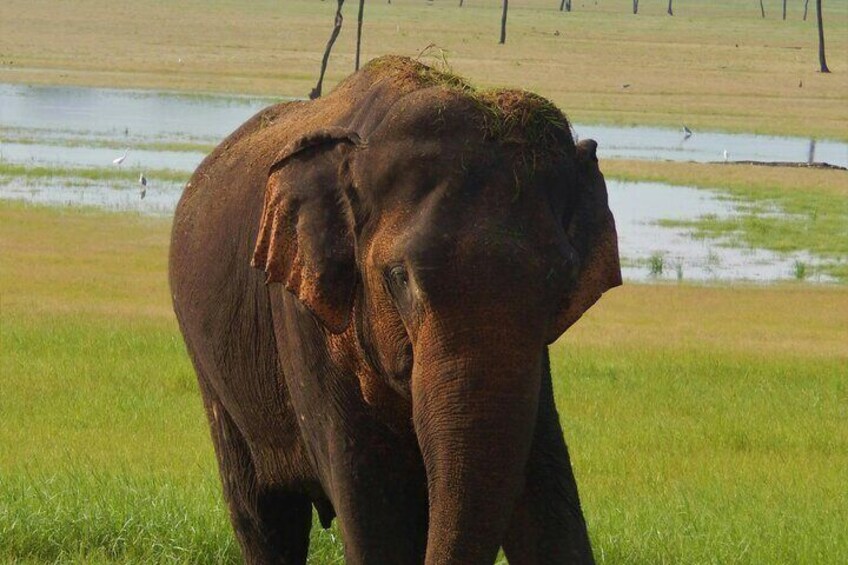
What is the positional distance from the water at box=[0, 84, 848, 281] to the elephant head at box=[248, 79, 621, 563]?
789 inches

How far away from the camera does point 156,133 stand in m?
46.5

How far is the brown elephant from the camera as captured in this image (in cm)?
386

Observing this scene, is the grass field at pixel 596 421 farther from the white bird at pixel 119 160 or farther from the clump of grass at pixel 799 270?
the white bird at pixel 119 160

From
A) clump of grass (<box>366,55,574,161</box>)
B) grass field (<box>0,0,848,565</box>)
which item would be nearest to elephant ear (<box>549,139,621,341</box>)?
clump of grass (<box>366,55,574,161</box>)

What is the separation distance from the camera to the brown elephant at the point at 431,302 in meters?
3.86

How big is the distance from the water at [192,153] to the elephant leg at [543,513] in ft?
65.0

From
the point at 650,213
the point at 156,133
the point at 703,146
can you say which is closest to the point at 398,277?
the point at 650,213

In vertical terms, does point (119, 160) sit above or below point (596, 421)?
below

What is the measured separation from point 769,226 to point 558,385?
656 inches

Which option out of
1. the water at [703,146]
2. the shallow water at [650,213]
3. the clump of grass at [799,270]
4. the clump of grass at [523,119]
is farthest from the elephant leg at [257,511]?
the water at [703,146]

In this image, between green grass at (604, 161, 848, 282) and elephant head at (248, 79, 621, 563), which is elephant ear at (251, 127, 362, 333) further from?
green grass at (604, 161, 848, 282)

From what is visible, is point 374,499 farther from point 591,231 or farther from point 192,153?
point 192,153

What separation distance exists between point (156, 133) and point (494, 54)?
3747 cm

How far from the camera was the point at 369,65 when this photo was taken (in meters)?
5.11
